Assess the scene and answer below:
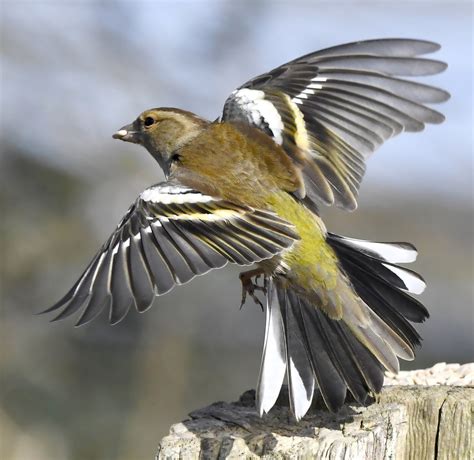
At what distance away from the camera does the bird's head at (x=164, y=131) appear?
5.66 m

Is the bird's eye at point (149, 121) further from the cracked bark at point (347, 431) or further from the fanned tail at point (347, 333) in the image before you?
the cracked bark at point (347, 431)

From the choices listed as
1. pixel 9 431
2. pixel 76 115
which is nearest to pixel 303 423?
pixel 9 431

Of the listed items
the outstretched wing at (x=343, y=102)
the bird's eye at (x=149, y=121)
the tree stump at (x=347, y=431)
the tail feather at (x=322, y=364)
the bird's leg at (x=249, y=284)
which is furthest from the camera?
the bird's eye at (x=149, y=121)

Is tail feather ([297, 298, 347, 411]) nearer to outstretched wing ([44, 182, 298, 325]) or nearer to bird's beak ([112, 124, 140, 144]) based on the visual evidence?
outstretched wing ([44, 182, 298, 325])

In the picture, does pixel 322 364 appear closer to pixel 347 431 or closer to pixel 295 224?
pixel 347 431

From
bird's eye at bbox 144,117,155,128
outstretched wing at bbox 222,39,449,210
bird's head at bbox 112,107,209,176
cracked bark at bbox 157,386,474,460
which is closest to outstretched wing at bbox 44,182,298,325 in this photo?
cracked bark at bbox 157,386,474,460

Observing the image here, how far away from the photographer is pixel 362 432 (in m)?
3.64

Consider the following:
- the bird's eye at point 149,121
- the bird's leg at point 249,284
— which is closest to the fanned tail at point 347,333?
the bird's leg at point 249,284

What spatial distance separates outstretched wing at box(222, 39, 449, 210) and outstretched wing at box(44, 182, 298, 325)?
80 centimetres

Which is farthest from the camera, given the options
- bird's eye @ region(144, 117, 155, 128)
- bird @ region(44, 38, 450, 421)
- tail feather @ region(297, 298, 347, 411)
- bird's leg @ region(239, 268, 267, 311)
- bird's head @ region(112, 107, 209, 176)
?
bird's eye @ region(144, 117, 155, 128)

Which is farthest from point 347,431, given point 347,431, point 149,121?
point 149,121

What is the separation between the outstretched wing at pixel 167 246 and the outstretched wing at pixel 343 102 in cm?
80

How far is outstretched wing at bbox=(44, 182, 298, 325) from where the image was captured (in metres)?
4.00

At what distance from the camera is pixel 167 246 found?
4.22 metres
